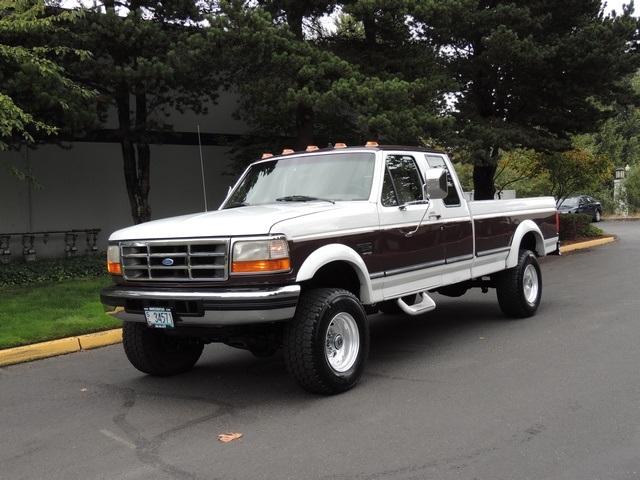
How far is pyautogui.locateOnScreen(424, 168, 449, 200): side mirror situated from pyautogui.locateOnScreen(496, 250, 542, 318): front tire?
7.51 feet

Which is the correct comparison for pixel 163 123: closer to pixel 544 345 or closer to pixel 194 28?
pixel 194 28

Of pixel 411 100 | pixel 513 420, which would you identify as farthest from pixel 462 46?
pixel 513 420

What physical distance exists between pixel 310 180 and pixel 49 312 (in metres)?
4.88

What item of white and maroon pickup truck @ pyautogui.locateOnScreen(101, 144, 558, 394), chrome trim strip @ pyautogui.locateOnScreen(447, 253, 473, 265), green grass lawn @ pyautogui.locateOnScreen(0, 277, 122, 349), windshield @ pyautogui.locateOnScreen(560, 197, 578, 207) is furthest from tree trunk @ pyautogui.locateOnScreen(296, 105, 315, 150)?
windshield @ pyautogui.locateOnScreen(560, 197, 578, 207)

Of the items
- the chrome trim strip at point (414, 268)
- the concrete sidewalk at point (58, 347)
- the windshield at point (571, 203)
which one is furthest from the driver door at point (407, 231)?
the windshield at point (571, 203)

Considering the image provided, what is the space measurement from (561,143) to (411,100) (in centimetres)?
652

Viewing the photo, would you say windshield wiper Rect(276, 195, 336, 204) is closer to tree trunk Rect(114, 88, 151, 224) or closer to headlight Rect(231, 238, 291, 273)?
headlight Rect(231, 238, 291, 273)

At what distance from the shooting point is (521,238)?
8469 mm

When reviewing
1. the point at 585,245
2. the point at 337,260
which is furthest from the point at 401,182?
the point at 585,245

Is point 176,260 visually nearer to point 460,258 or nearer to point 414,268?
point 414,268

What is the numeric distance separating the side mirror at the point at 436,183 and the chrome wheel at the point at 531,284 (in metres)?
2.65

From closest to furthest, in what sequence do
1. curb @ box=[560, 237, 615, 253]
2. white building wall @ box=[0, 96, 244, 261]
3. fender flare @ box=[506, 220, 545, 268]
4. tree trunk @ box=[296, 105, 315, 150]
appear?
fender flare @ box=[506, 220, 545, 268] → tree trunk @ box=[296, 105, 315, 150] → white building wall @ box=[0, 96, 244, 261] → curb @ box=[560, 237, 615, 253]

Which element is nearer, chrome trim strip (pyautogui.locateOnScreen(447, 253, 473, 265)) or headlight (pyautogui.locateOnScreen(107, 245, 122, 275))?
headlight (pyautogui.locateOnScreen(107, 245, 122, 275))

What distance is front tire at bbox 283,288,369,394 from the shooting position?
17.1ft
